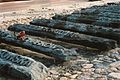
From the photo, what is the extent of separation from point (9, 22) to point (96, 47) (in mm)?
6538

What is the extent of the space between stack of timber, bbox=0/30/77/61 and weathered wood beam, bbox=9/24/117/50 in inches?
42.3

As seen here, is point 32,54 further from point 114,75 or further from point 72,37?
point 114,75

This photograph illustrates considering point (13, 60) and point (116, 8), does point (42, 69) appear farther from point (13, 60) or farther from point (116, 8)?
point (116, 8)

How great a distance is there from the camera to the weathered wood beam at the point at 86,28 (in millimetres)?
11109

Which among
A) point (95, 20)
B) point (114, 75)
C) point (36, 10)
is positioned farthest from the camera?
point (36, 10)

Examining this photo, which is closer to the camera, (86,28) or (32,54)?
(32,54)

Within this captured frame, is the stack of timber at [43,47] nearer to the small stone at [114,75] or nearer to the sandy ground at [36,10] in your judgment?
the small stone at [114,75]

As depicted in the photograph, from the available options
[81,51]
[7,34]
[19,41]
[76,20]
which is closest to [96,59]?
[81,51]

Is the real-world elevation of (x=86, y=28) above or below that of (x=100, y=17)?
below

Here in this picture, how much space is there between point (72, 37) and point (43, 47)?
1604 millimetres

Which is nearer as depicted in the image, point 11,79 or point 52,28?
point 11,79

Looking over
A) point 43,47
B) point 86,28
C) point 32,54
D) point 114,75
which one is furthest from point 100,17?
point 114,75

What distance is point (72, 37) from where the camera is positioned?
11.0 meters

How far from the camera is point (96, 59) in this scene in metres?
9.40
